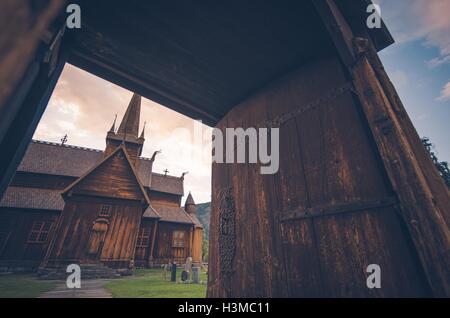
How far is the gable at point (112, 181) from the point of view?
13258 millimetres

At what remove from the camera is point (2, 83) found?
0.77 meters

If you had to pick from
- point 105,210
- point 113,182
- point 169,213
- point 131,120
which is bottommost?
point 105,210

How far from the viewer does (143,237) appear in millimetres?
17531

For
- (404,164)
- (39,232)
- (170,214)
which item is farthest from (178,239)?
(404,164)

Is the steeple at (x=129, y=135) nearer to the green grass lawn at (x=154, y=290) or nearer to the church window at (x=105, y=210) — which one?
the church window at (x=105, y=210)

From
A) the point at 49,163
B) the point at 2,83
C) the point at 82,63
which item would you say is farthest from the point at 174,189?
the point at 2,83

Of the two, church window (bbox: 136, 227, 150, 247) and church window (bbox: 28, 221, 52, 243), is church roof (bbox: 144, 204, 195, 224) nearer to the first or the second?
church window (bbox: 136, 227, 150, 247)

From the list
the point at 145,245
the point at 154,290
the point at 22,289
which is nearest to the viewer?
the point at 22,289

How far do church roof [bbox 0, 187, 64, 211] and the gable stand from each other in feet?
12.7

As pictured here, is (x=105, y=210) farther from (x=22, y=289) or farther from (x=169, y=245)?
(x=169, y=245)

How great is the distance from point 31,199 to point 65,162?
15.6 ft

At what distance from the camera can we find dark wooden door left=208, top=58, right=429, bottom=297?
1.48 metres
